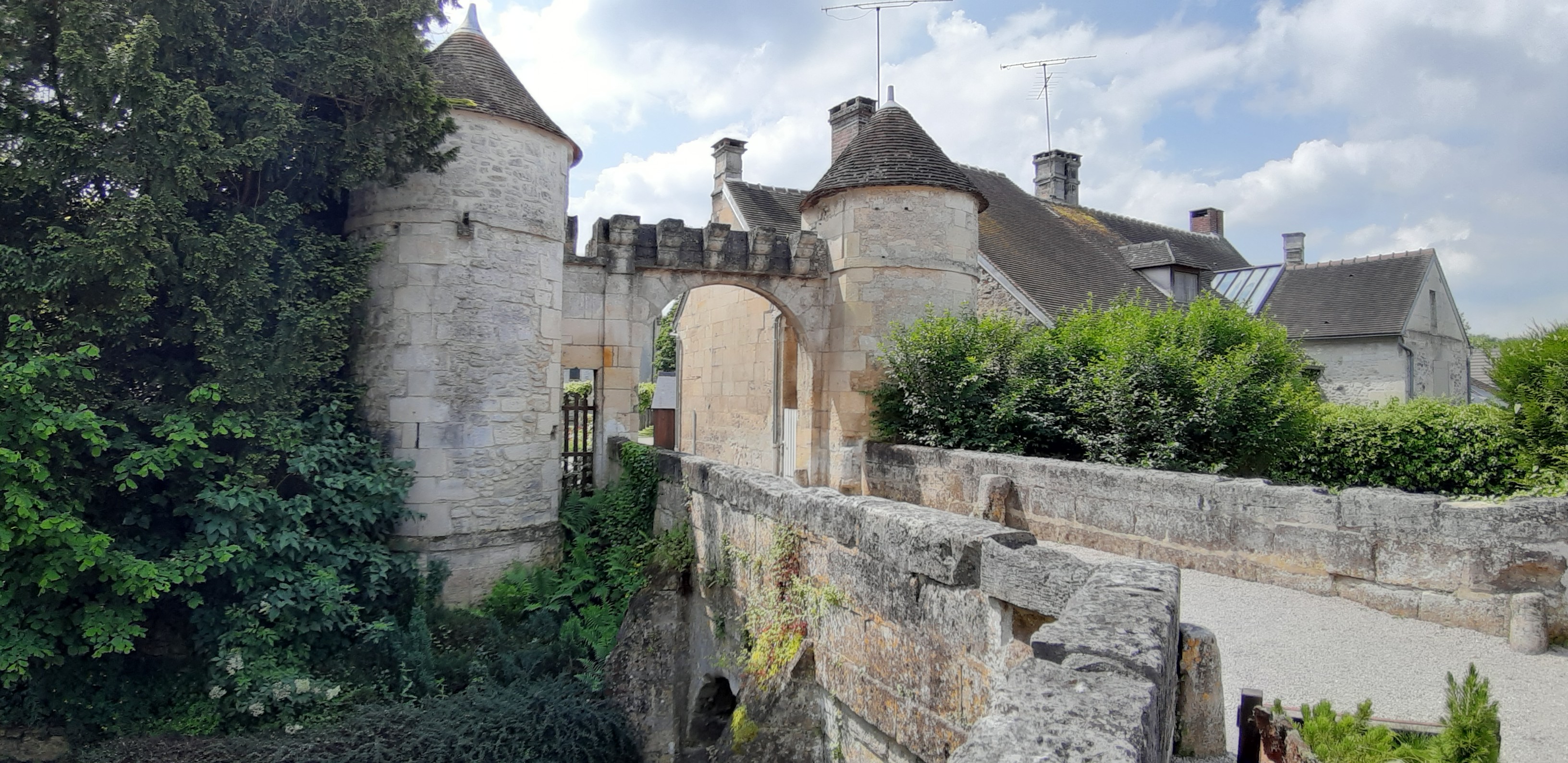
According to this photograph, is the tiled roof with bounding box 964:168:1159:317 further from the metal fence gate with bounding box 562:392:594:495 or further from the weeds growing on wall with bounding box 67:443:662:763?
the weeds growing on wall with bounding box 67:443:662:763

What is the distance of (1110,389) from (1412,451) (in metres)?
4.32

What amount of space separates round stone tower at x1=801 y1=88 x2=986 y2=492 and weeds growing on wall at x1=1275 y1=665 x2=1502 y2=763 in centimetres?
783

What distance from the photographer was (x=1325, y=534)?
5.75m

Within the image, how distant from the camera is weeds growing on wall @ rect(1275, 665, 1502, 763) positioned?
→ 2.64 m

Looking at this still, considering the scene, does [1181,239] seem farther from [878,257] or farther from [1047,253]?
[878,257]

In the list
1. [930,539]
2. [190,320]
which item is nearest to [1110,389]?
[930,539]

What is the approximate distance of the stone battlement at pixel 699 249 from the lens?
32.3ft

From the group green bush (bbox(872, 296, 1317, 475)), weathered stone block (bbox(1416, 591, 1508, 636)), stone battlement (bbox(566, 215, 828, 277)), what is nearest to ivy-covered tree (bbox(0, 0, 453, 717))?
stone battlement (bbox(566, 215, 828, 277))

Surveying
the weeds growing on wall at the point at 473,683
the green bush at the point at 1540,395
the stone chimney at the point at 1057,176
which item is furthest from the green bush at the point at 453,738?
the stone chimney at the point at 1057,176

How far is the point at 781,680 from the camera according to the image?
16.5 feet

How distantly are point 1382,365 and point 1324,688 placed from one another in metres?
16.7

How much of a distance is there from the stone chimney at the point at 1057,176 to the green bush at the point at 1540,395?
1615 cm

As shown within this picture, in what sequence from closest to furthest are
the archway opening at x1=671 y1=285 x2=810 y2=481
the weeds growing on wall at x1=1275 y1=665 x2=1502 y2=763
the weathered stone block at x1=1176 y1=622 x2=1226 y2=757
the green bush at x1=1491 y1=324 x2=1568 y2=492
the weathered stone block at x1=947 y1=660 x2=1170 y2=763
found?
the weathered stone block at x1=947 y1=660 x2=1170 y2=763, the weeds growing on wall at x1=1275 y1=665 x2=1502 y2=763, the weathered stone block at x1=1176 y1=622 x2=1226 y2=757, the green bush at x1=1491 y1=324 x2=1568 y2=492, the archway opening at x1=671 y1=285 x2=810 y2=481

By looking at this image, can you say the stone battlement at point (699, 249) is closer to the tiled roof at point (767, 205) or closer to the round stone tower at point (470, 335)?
the round stone tower at point (470, 335)
